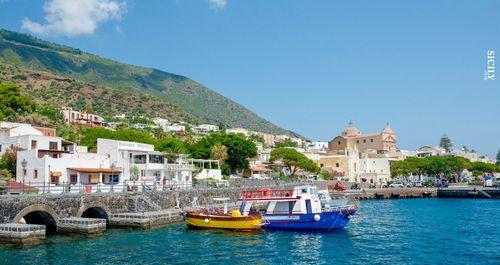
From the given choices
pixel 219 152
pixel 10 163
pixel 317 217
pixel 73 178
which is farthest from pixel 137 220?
pixel 219 152

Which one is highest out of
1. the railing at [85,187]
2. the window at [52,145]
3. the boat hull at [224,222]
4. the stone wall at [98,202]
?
the window at [52,145]

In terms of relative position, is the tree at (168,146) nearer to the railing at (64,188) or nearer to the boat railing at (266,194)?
the railing at (64,188)

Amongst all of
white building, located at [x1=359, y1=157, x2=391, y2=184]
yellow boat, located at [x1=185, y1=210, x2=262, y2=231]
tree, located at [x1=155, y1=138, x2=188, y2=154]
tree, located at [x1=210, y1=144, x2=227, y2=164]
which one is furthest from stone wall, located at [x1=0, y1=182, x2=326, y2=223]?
white building, located at [x1=359, y1=157, x2=391, y2=184]

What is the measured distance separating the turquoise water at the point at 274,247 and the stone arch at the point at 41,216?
2483mm

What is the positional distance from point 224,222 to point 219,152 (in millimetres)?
47002

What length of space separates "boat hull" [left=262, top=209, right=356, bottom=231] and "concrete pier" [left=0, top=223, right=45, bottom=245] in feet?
62.1

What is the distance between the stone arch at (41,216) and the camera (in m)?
31.7

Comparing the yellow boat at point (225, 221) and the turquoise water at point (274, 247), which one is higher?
the yellow boat at point (225, 221)

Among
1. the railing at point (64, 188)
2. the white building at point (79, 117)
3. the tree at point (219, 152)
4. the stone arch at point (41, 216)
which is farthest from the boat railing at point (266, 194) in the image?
the white building at point (79, 117)

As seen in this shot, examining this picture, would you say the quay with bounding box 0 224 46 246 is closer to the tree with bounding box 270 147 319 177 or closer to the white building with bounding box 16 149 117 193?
the white building with bounding box 16 149 117 193

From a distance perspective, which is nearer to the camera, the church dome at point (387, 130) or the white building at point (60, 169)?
the white building at point (60, 169)

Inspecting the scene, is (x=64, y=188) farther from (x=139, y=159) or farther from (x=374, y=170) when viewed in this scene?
(x=374, y=170)

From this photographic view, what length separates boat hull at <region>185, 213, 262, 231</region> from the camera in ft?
125

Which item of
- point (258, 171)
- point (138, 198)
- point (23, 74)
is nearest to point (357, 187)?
point (258, 171)
